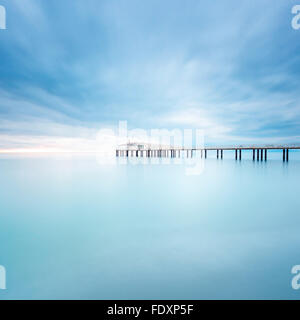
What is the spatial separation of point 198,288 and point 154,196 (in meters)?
5.20

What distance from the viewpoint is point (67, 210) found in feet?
18.6

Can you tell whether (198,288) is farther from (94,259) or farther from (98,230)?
(98,230)

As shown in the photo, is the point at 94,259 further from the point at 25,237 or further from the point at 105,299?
the point at 25,237

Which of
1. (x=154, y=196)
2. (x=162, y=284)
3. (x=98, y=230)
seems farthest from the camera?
(x=154, y=196)

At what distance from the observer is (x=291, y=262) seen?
3141 millimetres

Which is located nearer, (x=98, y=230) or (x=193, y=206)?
(x=98, y=230)

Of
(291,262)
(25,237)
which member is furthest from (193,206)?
(25,237)
